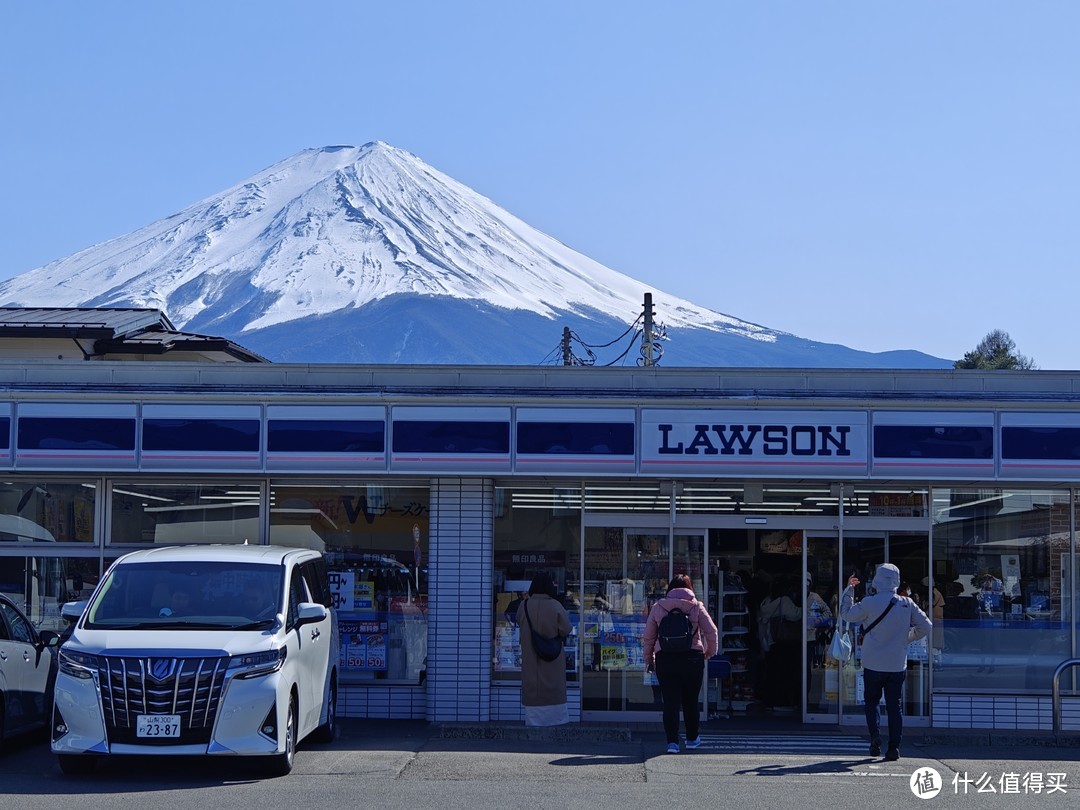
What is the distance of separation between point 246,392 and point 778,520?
17.6 feet

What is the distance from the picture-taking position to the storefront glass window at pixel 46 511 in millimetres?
13586

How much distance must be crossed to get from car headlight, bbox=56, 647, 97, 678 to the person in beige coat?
399cm

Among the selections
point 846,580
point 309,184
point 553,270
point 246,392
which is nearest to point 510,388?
point 246,392

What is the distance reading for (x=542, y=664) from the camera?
12156 mm

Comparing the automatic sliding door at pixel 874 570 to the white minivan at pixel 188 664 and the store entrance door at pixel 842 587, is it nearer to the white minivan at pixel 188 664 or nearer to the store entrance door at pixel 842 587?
the store entrance door at pixel 842 587

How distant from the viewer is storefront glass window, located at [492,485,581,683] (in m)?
13.4

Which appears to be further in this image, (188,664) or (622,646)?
(622,646)

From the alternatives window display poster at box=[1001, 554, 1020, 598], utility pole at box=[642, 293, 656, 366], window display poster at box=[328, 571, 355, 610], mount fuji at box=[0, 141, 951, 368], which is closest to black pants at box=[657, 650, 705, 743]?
window display poster at box=[328, 571, 355, 610]

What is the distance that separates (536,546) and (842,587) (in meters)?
3.07

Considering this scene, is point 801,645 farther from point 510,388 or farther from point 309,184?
point 309,184

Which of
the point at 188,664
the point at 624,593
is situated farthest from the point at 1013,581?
the point at 188,664

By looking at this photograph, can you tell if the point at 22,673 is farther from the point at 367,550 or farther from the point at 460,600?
the point at 460,600

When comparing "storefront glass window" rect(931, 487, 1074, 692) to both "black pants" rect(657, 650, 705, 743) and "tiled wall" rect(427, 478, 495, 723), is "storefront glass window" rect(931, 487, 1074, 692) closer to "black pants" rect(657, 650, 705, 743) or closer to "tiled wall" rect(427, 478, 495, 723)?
"black pants" rect(657, 650, 705, 743)

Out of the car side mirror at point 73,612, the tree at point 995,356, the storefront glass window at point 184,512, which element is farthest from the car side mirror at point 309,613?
the tree at point 995,356
